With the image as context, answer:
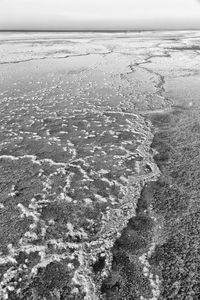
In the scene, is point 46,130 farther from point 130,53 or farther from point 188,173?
point 130,53

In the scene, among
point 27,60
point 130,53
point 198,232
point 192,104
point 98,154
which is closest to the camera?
point 198,232

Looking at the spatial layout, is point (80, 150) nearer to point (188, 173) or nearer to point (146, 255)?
point (188, 173)

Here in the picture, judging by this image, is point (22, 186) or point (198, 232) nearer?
point (198, 232)

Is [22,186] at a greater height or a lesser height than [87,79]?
lesser

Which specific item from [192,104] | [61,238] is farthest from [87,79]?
[61,238]

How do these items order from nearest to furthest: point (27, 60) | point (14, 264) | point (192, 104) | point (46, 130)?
point (14, 264) < point (46, 130) < point (192, 104) < point (27, 60)

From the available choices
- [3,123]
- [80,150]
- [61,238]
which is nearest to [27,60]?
[3,123]
